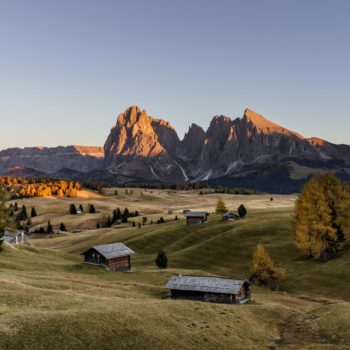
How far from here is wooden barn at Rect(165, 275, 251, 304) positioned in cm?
5950

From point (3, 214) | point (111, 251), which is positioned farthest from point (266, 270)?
point (3, 214)

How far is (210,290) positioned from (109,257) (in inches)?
1178

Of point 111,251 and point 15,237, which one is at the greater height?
point 111,251

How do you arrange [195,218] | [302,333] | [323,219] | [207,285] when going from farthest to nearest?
[195,218]
[323,219]
[207,285]
[302,333]

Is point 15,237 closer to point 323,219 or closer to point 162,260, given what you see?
point 162,260

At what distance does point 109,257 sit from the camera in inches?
3310

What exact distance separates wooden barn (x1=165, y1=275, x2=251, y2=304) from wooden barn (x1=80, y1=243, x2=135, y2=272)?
25.9 meters

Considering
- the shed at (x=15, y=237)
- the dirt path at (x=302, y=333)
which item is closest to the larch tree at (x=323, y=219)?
the dirt path at (x=302, y=333)

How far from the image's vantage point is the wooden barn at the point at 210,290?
2343 inches

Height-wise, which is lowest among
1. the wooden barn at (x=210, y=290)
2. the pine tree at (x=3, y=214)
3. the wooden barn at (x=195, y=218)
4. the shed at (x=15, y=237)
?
the shed at (x=15, y=237)

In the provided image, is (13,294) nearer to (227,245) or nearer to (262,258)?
(262,258)

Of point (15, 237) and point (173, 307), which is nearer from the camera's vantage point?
point (173, 307)

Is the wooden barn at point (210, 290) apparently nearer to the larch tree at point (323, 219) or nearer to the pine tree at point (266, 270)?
the pine tree at point (266, 270)

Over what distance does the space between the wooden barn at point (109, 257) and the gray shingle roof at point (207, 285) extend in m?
25.6
